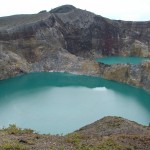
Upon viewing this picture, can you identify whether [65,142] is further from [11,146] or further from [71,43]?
[71,43]

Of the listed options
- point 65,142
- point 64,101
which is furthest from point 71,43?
point 65,142

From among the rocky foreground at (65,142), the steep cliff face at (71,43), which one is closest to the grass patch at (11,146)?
the rocky foreground at (65,142)

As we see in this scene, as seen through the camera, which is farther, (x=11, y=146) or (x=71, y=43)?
(x=71, y=43)

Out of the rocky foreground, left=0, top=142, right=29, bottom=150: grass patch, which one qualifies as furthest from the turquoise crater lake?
left=0, top=142, right=29, bottom=150: grass patch

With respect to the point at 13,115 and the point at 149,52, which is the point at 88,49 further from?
the point at 13,115

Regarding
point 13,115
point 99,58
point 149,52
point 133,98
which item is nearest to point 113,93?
point 133,98

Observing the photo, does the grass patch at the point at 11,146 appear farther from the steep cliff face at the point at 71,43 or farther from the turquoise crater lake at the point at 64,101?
the steep cliff face at the point at 71,43
